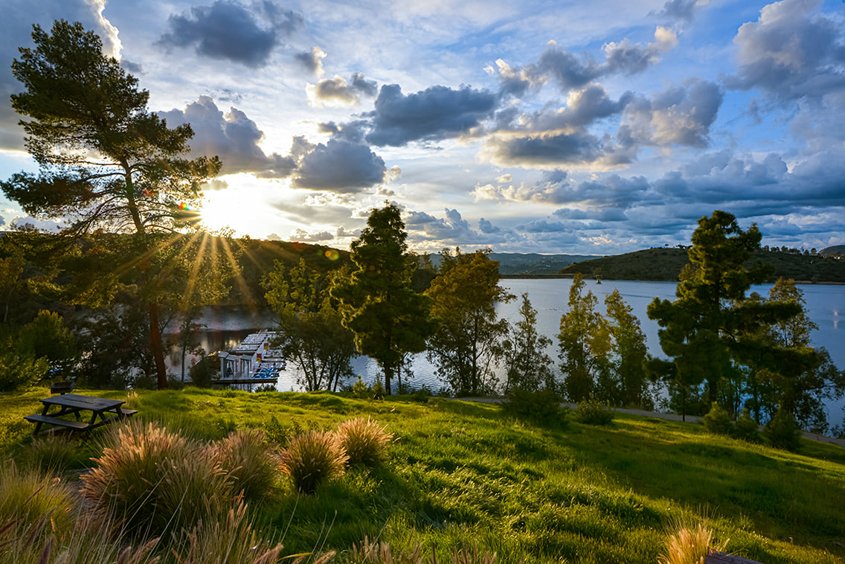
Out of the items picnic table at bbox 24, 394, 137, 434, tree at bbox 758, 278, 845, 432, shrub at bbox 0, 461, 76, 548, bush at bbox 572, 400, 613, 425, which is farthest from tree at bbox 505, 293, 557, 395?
shrub at bbox 0, 461, 76, 548

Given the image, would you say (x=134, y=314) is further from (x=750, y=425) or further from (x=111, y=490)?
(x=750, y=425)

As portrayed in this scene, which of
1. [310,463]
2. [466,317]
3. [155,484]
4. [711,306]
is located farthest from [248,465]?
[466,317]

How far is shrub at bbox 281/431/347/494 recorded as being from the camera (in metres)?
5.93

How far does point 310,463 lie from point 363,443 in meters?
1.34

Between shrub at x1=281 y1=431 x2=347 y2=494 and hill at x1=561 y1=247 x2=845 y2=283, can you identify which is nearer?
shrub at x1=281 y1=431 x2=347 y2=494

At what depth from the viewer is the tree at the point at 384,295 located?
27.2 meters

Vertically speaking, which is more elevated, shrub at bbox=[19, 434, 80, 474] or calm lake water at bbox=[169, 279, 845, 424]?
shrub at bbox=[19, 434, 80, 474]

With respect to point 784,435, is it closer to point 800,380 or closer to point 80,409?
point 80,409

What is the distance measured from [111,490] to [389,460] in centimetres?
419

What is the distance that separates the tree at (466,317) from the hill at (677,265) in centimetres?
6638

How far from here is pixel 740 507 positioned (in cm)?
791

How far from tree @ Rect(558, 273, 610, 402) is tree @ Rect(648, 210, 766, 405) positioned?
20.4 m

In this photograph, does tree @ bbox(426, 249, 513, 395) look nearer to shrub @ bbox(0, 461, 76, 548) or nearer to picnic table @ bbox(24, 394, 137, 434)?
picnic table @ bbox(24, 394, 137, 434)

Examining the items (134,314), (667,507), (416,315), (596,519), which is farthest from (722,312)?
(134,314)
